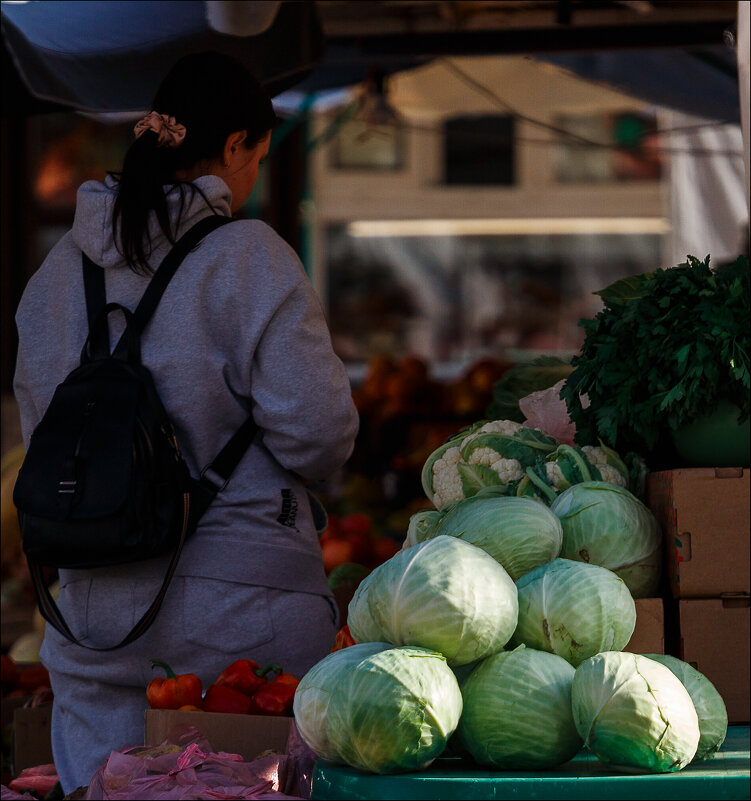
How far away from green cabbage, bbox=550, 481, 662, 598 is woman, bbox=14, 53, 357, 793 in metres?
0.66

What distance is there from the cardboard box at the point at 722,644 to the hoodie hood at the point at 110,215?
1.32 metres

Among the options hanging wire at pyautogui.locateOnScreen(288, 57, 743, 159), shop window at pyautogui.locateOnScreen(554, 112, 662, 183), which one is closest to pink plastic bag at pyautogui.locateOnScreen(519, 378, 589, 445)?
hanging wire at pyautogui.locateOnScreen(288, 57, 743, 159)

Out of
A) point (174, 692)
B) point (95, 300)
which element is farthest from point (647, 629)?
point (95, 300)

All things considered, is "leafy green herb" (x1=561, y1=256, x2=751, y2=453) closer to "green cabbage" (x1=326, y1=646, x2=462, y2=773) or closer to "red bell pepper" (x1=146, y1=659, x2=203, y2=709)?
"green cabbage" (x1=326, y1=646, x2=462, y2=773)

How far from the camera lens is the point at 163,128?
259 centimetres

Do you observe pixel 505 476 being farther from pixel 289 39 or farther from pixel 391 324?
pixel 391 324

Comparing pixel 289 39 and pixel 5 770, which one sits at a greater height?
pixel 289 39

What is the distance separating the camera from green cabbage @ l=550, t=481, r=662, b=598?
202 cm

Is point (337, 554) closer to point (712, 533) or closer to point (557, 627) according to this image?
point (712, 533)

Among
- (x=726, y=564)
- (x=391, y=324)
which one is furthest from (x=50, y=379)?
(x=391, y=324)

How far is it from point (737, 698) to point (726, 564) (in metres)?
0.22

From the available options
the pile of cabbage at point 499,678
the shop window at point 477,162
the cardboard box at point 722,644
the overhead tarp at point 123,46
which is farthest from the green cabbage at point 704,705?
the shop window at point 477,162

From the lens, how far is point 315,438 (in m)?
2.49

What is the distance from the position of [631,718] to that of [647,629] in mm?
406
